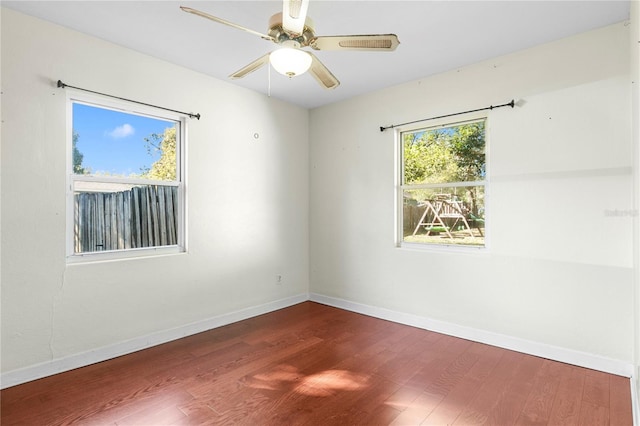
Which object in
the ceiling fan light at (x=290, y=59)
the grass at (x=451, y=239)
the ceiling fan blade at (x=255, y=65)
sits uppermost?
the ceiling fan blade at (x=255, y=65)

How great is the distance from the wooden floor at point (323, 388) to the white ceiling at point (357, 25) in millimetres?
2637

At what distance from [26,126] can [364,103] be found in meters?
3.21

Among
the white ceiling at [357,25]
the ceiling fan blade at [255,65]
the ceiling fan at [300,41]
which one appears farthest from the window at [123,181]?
the ceiling fan at [300,41]

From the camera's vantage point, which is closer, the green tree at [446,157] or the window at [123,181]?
the window at [123,181]

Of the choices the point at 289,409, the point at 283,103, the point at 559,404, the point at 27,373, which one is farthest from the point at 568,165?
the point at 27,373

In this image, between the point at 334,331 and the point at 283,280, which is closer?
the point at 334,331

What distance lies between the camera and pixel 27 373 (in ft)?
7.91

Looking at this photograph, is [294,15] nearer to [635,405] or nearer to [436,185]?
[436,185]

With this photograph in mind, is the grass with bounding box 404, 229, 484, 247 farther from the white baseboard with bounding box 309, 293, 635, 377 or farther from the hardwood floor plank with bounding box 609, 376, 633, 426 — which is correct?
the hardwood floor plank with bounding box 609, 376, 633, 426

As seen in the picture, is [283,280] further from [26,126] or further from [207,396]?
[26,126]

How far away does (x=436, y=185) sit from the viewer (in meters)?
3.57

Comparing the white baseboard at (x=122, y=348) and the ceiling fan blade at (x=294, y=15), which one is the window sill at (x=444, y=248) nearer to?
the white baseboard at (x=122, y=348)

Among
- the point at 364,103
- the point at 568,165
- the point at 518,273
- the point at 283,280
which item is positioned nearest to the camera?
the point at 568,165

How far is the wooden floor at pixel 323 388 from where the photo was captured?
203 cm
